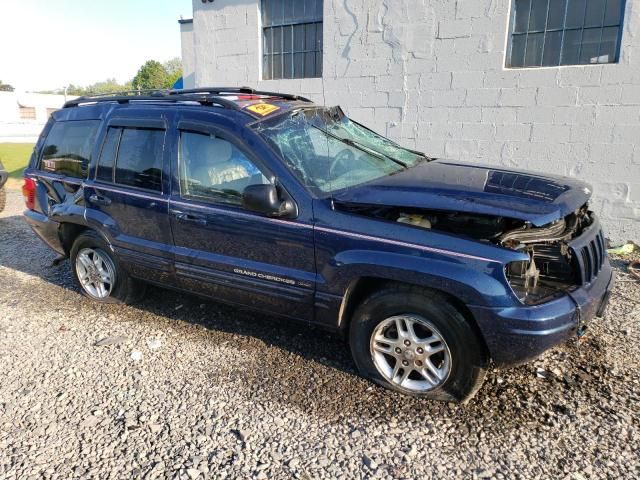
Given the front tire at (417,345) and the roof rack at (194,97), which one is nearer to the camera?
the front tire at (417,345)

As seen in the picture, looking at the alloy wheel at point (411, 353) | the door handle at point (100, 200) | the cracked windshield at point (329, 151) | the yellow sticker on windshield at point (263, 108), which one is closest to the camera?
the alloy wheel at point (411, 353)

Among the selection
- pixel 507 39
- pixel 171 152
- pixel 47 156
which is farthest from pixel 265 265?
pixel 507 39

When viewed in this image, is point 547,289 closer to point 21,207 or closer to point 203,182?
point 203,182

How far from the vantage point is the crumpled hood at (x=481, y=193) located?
2729mm

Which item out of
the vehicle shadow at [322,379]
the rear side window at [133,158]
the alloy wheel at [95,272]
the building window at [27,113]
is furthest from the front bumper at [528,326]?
the building window at [27,113]

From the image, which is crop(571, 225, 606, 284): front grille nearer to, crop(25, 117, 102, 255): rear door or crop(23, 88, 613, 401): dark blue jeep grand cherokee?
crop(23, 88, 613, 401): dark blue jeep grand cherokee

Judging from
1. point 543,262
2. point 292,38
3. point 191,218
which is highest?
point 292,38

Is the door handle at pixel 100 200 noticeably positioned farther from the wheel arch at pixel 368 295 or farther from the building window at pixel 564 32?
the building window at pixel 564 32

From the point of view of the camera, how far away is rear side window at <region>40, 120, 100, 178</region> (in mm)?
4426

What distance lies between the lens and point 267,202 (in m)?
3.04

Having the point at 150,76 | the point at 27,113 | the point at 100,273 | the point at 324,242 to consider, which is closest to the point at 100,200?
the point at 100,273

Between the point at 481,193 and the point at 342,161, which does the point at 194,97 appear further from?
the point at 481,193

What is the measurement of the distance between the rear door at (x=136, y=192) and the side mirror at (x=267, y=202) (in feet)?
3.21

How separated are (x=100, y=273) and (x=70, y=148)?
4.06 ft
